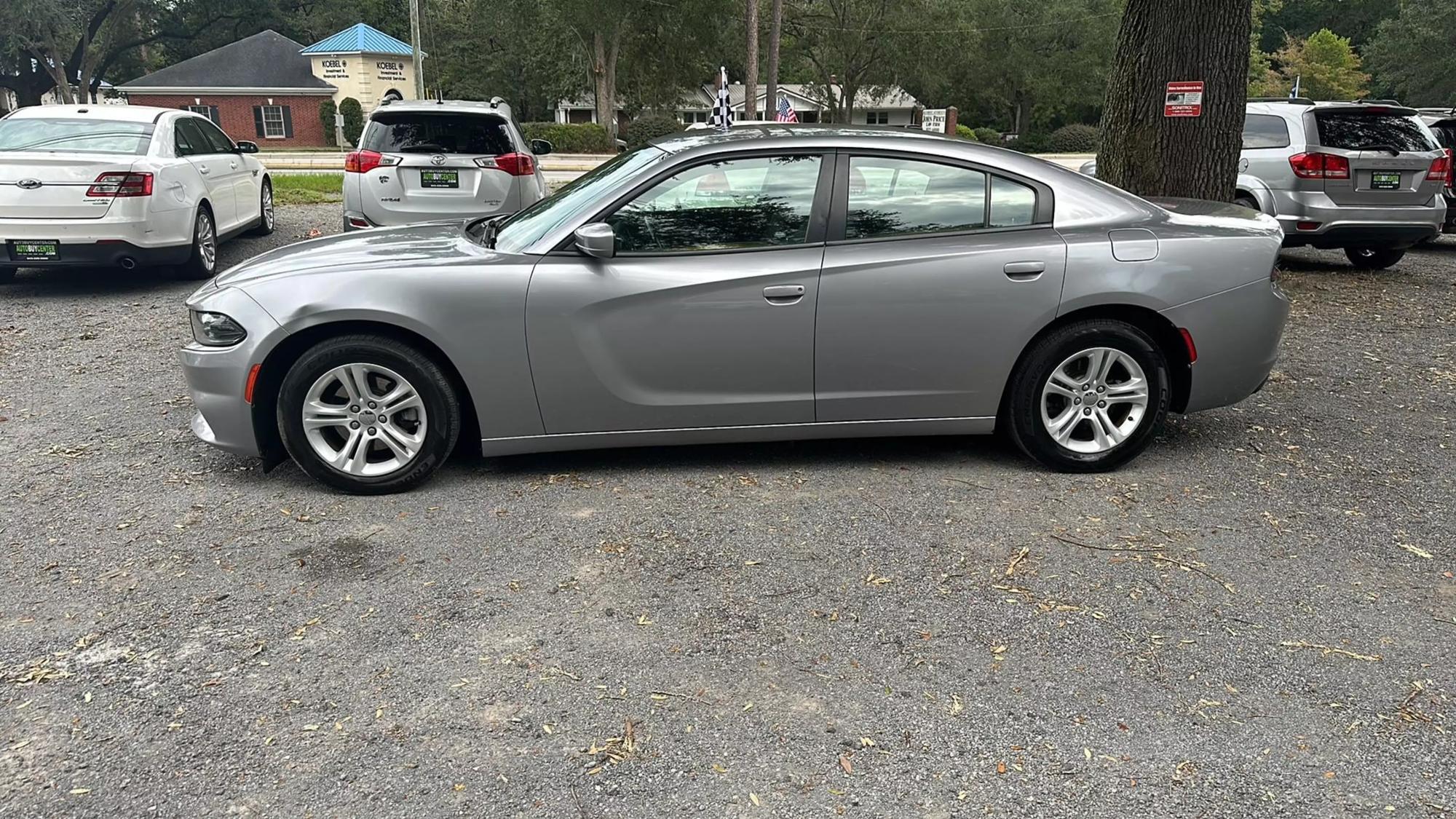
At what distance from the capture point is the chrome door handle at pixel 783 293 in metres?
4.54

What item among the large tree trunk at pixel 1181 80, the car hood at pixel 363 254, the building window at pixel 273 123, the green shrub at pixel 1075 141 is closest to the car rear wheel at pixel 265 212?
the car hood at pixel 363 254

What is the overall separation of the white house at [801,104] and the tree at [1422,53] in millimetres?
23239

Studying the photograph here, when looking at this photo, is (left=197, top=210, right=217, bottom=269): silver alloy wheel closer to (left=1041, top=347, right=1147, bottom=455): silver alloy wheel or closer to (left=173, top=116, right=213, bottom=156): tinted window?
(left=173, top=116, right=213, bottom=156): tinted window

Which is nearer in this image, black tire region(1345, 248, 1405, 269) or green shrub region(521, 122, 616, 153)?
black tire region(1345, 248, 1405, 269)

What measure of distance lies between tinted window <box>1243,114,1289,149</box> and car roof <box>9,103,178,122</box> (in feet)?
34.4

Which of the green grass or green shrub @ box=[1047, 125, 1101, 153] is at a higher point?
green shrub @ box=[1047, 125, 1101, 153]

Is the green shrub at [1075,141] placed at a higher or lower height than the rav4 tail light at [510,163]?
higher

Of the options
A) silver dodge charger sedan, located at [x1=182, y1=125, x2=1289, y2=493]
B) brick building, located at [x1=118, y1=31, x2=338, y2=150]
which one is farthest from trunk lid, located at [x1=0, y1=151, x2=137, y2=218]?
brick building, located at [x1=118, y1=31, x2=338, y2=150]

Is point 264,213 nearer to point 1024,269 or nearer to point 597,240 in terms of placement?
point 597,240

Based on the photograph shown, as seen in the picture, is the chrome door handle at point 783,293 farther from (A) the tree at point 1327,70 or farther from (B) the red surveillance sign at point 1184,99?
(A) the tree at point 1327,70

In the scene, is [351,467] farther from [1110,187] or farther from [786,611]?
[1110,187]

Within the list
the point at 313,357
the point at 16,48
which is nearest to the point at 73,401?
the point at 313,357

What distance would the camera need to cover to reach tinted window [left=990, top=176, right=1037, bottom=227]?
4793 millimetres

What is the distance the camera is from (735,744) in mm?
2842
